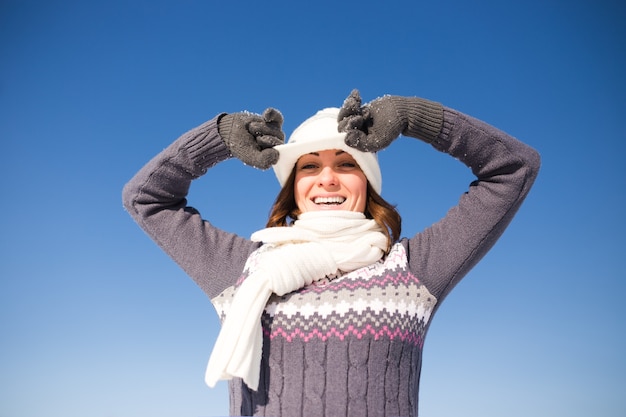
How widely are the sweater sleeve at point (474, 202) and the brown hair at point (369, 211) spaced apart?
5.1 inches

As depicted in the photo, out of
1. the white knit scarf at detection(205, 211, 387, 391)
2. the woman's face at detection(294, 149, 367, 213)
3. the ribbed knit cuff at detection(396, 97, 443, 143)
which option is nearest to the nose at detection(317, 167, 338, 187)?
the woman's face at detection(294, 149, 367, 213)

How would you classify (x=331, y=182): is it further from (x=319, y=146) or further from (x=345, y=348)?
(x=345, y=348)

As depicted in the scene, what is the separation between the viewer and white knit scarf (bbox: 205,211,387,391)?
1.85 m

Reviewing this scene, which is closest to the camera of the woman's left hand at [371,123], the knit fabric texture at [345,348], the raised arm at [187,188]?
the knit fabric texture at [345,348]

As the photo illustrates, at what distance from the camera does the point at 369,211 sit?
88.0 inches

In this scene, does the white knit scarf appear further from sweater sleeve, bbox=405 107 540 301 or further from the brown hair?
sweater sleeve, bbox=405 107 540 301

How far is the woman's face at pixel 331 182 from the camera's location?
6.99ft

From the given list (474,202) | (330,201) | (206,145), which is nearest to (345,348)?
(330,201)

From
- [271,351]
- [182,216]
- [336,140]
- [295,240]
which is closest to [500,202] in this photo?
[336,140]

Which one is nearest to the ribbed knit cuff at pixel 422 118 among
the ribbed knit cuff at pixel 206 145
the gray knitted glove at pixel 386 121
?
the gray knitted glove at pixel 386 121

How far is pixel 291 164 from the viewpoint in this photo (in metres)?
2.20

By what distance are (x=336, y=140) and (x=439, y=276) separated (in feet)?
2.07

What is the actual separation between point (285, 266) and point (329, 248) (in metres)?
0.19

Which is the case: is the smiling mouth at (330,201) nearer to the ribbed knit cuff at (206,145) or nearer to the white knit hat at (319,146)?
the white knit hat at (319,146)
